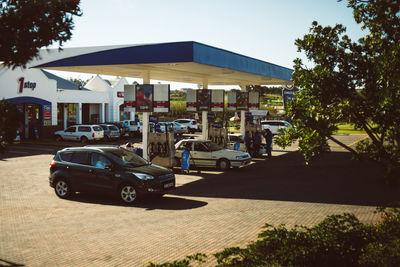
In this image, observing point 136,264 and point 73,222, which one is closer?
point 136,264

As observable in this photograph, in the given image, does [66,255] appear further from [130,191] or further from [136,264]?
[130,191]

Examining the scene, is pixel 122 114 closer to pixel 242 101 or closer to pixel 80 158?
pixel 242 101

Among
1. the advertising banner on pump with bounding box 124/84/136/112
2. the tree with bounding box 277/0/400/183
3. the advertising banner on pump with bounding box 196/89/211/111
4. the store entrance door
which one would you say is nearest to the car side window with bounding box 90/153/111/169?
the advertising banner on pump with bounding box 124/84/136/112

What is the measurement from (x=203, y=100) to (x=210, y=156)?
Answer: 4757 mm

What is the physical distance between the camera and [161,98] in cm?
1834

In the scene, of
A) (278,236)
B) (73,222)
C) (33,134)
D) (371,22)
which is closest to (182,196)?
(73,222)

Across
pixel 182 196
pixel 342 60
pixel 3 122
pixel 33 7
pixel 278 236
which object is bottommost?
pixel 182 196

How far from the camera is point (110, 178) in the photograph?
1247cm

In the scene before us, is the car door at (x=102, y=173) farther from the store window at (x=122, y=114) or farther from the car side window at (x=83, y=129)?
the store window at (x=122, y=114)

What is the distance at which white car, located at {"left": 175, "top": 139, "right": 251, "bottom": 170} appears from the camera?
1936cm

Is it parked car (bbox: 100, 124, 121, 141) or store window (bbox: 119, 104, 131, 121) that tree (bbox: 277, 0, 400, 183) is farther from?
store window (bbox: 119, 104, 131, 121)

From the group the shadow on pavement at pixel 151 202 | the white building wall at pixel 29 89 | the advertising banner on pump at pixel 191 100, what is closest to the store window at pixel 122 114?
the white building wall at pixel 29 89

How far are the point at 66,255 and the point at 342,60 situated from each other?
6.16 m

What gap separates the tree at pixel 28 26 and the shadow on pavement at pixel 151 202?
695 cm
